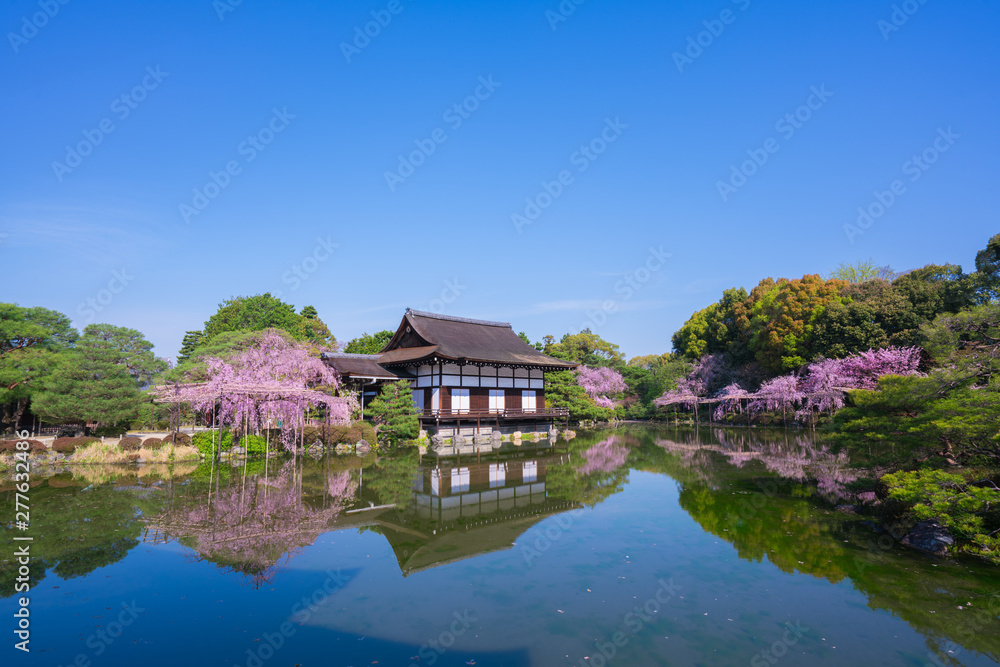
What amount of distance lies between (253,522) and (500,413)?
1785 cm

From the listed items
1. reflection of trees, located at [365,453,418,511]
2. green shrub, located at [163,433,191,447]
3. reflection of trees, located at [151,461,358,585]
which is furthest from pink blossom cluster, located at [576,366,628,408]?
reflection of trees, located at [151,461,358,585]

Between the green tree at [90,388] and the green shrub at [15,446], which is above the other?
the green tree at [90,388]

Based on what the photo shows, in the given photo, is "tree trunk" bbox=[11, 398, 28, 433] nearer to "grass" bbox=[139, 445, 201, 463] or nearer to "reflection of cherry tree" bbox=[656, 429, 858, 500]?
"grass" bbox=[139, 445, 201, 463]

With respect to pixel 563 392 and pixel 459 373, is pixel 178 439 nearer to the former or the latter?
pixel 459 373

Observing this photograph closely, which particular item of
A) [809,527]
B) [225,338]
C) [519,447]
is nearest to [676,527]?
[809,527]

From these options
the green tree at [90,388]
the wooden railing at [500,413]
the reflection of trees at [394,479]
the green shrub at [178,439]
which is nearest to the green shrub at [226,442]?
the green shrub at [178,439]

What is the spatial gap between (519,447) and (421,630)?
61.0ft

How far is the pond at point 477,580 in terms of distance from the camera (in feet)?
17.3

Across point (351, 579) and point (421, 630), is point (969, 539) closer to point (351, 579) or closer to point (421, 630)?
point (421, 630)

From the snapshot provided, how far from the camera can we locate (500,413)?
26750 millimetres

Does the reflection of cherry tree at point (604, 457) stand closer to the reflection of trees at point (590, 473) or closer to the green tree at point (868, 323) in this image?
the reflection of trees at point (590, 473)

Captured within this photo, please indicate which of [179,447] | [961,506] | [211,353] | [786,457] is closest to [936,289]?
[786,457]

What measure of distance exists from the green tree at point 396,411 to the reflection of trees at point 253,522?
9.64 meters

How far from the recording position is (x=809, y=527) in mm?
9609
